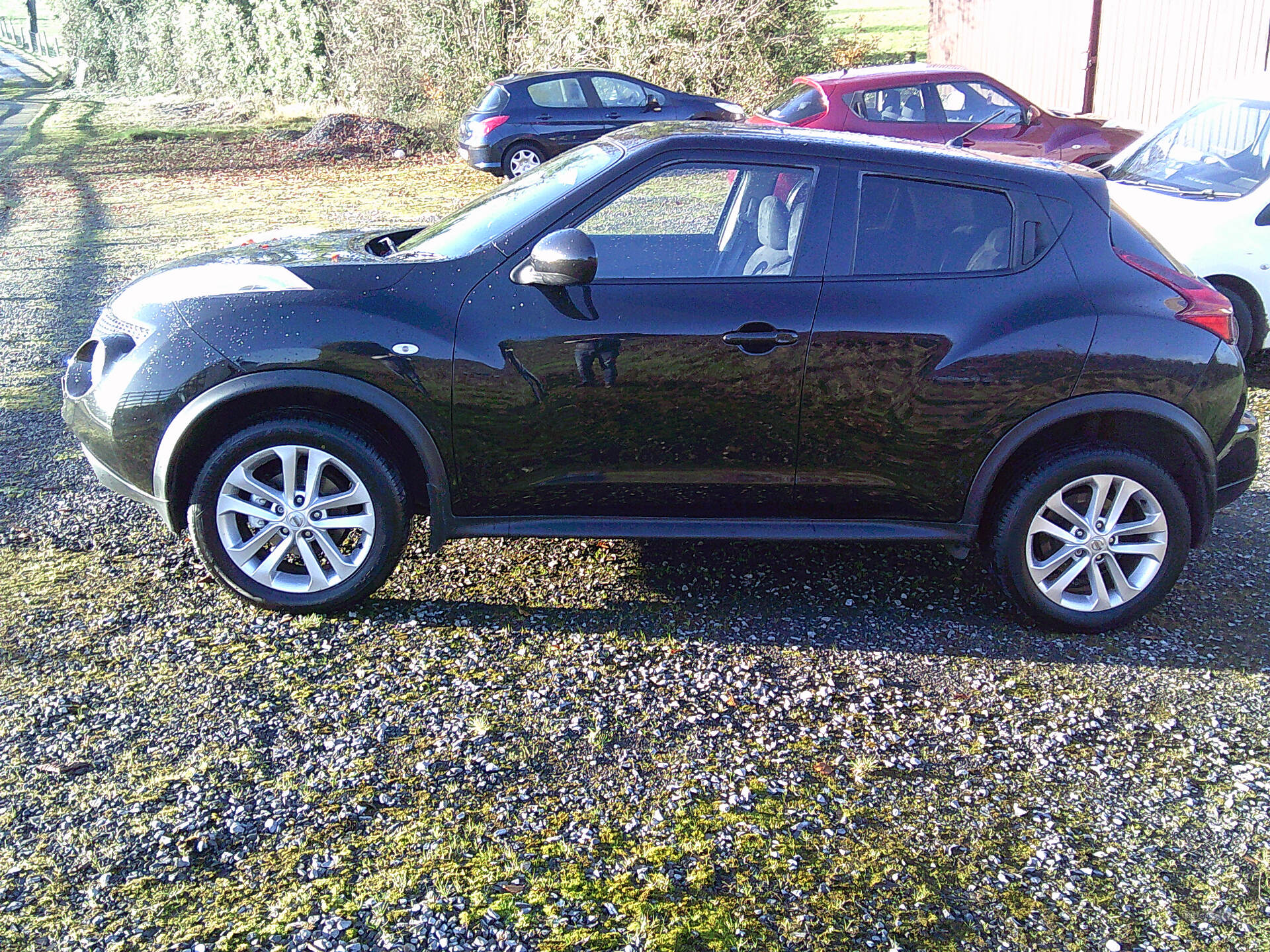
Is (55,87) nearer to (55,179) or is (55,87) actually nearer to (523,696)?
(55,179)

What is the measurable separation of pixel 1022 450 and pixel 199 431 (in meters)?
3.11

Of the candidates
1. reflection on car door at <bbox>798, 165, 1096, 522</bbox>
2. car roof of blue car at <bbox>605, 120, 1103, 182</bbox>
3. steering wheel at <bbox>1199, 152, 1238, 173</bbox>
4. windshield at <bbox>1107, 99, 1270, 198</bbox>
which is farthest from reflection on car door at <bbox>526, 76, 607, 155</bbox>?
reflection on car door at <bbox>798, 165, 1096, 522</bbox>

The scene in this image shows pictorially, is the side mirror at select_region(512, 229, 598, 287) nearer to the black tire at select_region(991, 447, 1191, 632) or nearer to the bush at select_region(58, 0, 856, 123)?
the black tire at select_region(991, 447, 1191, 632)

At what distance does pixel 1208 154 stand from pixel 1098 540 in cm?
489

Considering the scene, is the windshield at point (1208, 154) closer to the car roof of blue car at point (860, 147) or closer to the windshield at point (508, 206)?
the car roof of blue car at point (860, 147)

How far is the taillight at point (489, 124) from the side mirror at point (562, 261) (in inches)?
488

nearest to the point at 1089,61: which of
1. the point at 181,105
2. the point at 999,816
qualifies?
the point at 999,816

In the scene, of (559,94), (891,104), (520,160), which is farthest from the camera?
(559,94)

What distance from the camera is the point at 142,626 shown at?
419 centimetres

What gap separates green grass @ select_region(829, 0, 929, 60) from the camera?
25.3 metres

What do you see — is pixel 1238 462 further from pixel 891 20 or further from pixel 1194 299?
pixel 891 20

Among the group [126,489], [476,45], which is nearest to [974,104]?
[126,489]

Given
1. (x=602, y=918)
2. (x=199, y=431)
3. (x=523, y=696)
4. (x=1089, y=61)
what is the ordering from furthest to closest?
(x=1089, y=61), (x=199, y=431), (x=523, y=696), (x=602, y=918)

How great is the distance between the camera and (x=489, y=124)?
15.6m
